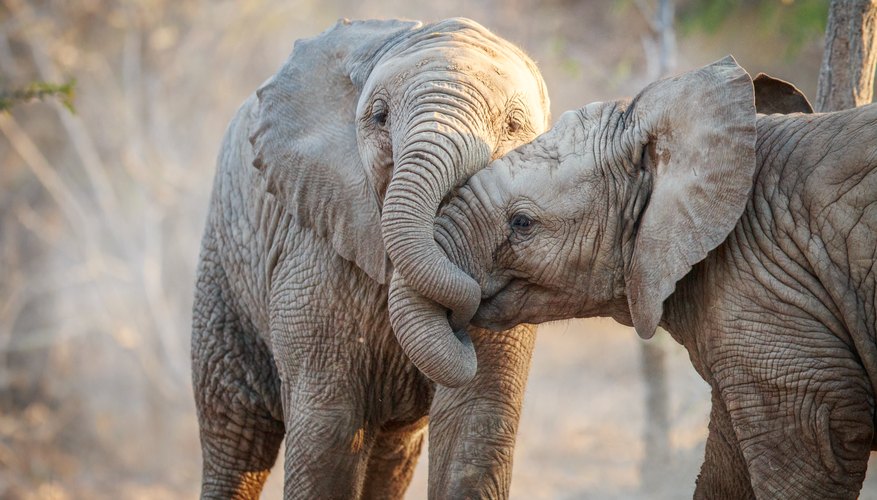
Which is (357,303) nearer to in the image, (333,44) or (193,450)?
(333,44)

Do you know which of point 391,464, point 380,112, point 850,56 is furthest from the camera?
point 391,464

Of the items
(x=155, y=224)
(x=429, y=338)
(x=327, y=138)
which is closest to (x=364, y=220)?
(x=327, y=138)

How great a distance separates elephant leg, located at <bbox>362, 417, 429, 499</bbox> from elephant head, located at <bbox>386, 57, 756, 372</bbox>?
1.93 m

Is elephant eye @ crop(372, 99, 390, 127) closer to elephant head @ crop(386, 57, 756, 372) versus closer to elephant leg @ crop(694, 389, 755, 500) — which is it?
elephant head @ crop(386, 57, 756, 372)

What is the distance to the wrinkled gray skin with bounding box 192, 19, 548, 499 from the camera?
4629 millimetres

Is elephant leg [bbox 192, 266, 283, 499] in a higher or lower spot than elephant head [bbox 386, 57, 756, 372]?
higher

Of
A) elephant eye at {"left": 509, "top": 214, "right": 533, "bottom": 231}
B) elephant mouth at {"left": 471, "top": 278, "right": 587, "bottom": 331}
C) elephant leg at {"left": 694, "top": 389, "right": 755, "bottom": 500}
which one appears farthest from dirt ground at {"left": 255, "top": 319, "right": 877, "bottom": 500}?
elephant eye at {"left": 509, "top": 214, "right": 533, "bottom": 231}

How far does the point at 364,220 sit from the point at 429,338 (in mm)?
974

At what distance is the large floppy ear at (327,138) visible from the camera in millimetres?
5090

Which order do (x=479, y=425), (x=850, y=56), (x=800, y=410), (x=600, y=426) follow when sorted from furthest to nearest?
(x=600, y=426) → (x=850, y=56) → (x=479, y=425) → (x=800, y=410)

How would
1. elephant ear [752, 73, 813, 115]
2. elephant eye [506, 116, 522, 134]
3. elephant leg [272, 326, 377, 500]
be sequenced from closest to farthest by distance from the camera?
elephant eye [506, 116, 522, 134] < elephant ear [752, 73, 813, 115] < elephant leg [272, 326, 377, 500]

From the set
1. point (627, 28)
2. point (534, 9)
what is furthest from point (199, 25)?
point (627, 28)

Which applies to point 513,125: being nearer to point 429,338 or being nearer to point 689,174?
point 689,174

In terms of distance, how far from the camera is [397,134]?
4.67m
